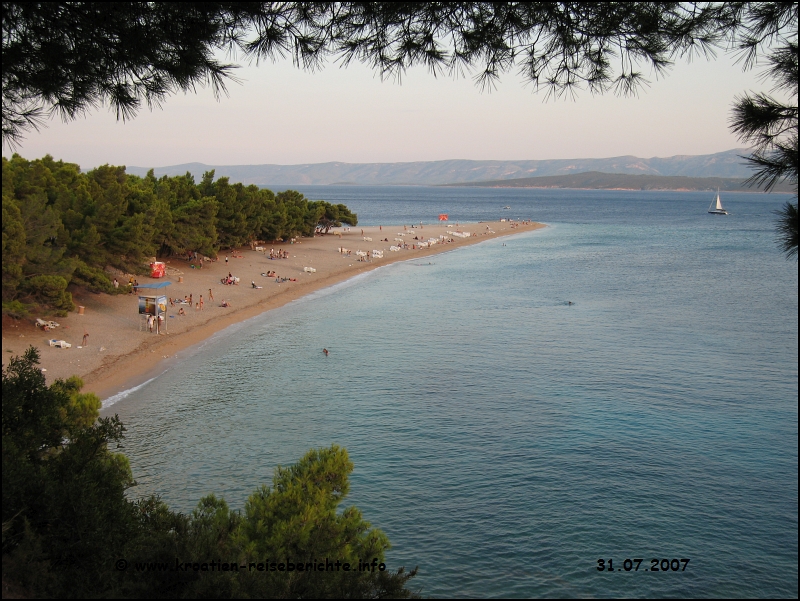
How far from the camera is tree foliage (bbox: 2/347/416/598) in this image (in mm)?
6129

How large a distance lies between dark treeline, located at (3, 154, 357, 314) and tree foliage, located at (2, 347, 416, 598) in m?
17.5

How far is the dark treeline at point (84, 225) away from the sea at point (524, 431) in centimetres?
579

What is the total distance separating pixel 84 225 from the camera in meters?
28.6

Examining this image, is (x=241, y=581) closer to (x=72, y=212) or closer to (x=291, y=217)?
(x=72, y=212)

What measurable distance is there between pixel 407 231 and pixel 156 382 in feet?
208

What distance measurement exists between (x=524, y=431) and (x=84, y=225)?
69.0ft

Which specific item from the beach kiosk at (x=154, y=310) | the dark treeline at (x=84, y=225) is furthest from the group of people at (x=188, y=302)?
the beach kiosk at (x=154, y=310)

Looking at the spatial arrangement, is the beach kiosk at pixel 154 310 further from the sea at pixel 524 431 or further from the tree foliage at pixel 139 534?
the tree foliage at pixel 139 534

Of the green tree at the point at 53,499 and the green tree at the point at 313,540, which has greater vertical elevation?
the green tree at the point at 53,499

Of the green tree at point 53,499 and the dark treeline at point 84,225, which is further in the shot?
the dark treeline at point 84,225

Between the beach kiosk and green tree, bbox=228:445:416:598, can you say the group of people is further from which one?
green tree, bbox=228:445:416:598

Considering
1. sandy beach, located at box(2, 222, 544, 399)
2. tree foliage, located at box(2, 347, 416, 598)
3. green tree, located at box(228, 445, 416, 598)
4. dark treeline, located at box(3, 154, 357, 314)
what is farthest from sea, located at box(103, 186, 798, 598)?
dark treeline, located at box(3, 154, 357, 314)

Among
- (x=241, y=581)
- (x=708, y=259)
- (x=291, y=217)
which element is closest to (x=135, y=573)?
(x=241, y=581)

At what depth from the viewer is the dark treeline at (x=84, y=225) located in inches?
942
